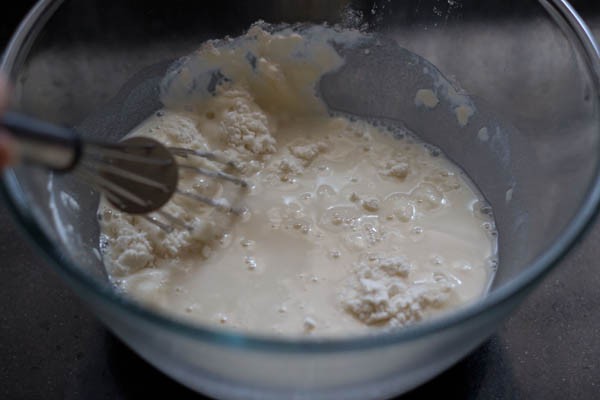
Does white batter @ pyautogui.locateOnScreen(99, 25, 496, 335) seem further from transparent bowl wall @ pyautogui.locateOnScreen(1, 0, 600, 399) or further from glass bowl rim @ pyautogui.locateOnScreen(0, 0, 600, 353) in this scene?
glass bowl rim @ pyautogui.locateOnScreen(0, 0, 600, 353)

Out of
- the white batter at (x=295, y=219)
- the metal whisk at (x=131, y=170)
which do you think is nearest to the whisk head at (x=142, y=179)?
the metal whisk at (x=131, y=170)

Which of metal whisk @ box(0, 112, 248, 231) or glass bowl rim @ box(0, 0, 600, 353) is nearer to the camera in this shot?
glass bowl rim @ box(0, 0, 600, 353)

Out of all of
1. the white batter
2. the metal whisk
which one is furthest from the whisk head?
the white batter

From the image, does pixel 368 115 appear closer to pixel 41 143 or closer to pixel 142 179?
pixel 142 179

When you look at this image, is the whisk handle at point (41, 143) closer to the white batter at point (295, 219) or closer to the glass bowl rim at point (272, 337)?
the glass bowl rim at point (272, 337)

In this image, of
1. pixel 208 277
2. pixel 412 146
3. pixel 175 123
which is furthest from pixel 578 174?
pixel 175 123

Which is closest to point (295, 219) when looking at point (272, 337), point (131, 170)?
point (131, 170)
